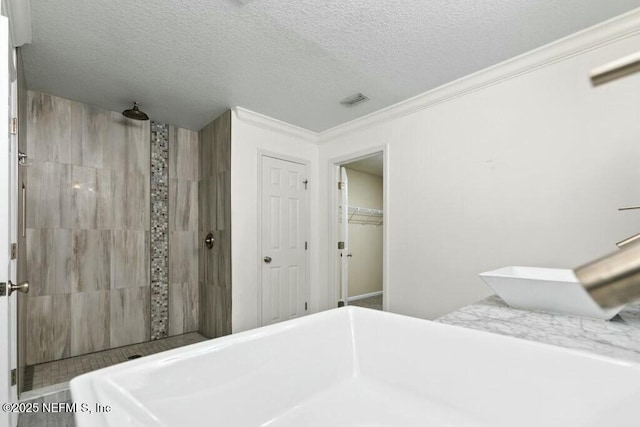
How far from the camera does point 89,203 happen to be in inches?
122

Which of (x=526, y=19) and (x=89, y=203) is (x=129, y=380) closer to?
(x=526, y=19)

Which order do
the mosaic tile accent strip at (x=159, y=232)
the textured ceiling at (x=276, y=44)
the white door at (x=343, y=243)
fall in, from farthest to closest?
the white door at (x=343, y=243), the mosaic tile accent strip at (x=159, y=232), the textured ceiling at (x=276, y=44)

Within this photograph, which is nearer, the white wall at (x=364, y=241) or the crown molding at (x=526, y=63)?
the crown molding at (x=526, y=63)

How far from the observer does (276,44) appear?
2.16m

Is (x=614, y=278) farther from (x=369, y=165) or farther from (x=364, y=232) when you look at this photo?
(x=364, y=232)

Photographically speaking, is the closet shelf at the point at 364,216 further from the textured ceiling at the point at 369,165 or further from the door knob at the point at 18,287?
the door knob at the point at 18,287

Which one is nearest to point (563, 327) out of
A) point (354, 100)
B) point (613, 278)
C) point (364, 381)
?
point (364, 381)

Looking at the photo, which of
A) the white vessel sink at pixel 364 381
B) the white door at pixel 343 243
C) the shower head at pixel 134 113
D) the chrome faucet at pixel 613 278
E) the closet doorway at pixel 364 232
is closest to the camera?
the chrome faucet at pixel 613 278

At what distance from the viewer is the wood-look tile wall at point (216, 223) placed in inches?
127

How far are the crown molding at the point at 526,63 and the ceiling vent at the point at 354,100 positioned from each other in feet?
1.00

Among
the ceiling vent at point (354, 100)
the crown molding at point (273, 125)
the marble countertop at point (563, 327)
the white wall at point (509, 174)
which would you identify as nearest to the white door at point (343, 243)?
the crown molding at point (273, 125)

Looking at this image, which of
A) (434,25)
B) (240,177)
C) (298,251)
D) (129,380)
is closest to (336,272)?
(298,251)

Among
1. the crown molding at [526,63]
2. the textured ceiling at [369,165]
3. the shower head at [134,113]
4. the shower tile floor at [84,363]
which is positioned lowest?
the shower tile floor at [84,363]

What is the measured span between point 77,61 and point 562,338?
10.5 ft
